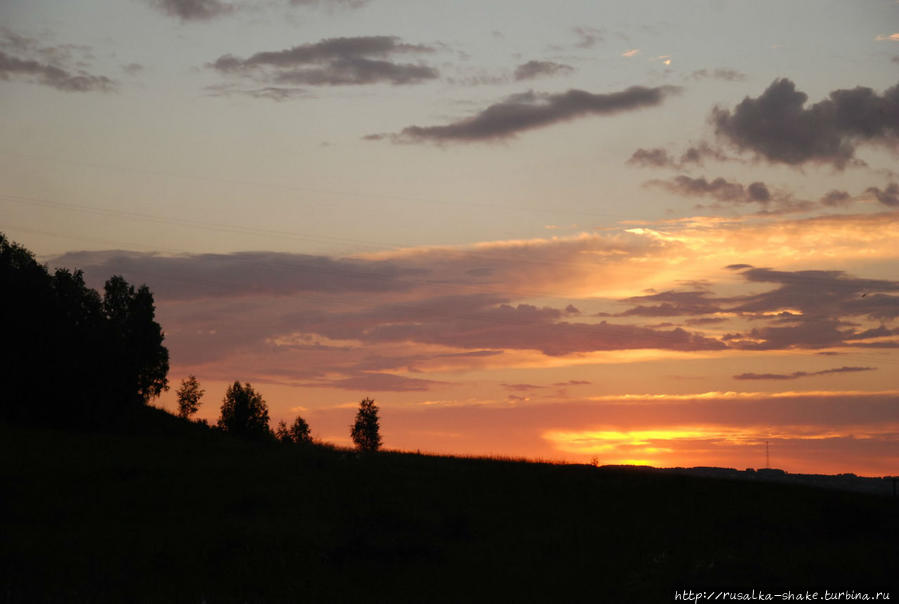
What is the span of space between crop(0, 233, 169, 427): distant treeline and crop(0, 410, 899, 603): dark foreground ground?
26.0 metres

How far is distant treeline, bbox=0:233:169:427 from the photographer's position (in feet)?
270

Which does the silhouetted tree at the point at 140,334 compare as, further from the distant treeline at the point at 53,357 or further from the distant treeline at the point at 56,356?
the distant treeline at the point at 53,357

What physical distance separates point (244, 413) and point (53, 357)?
200 feet

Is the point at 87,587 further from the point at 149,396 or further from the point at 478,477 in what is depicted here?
the point at 149,396

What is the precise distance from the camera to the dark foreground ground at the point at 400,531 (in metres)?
34.7

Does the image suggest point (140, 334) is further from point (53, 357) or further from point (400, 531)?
point (400, 531)

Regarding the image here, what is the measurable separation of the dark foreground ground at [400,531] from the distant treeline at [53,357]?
25963 millimetres

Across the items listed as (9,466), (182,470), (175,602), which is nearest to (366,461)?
(182,470)

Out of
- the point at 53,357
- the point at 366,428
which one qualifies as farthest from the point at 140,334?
the point at 366,428

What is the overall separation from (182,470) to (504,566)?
23186mm

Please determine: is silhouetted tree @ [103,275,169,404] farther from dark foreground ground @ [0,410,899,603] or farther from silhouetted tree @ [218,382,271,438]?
dark foreground ground @ [0,410,899,603]

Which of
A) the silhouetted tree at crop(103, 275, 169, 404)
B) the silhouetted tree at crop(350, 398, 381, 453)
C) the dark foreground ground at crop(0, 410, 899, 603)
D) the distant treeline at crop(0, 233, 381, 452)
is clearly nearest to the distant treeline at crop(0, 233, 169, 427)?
the distant treeline at crop(0, 233, 381, 452)

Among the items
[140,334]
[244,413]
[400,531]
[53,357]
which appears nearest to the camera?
[400,531]

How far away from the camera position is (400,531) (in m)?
43.9
